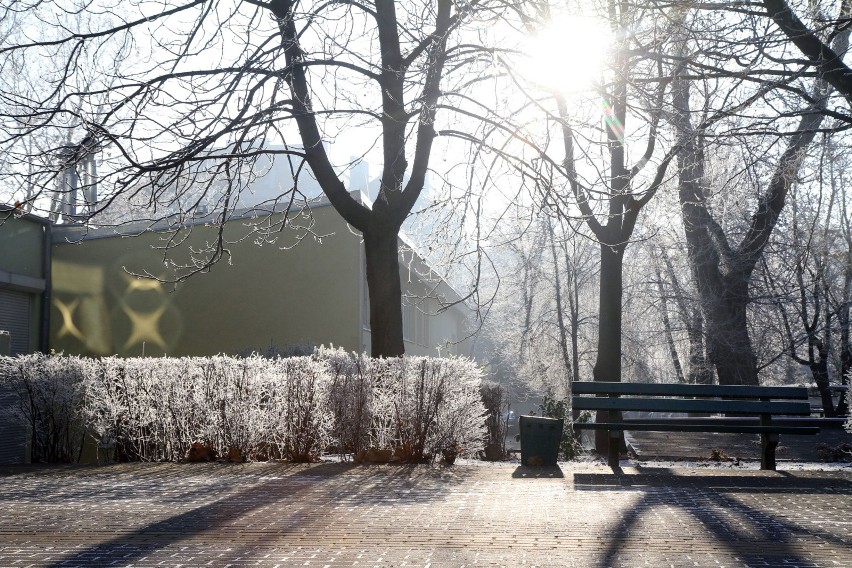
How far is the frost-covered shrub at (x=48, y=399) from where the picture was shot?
10.8 metres

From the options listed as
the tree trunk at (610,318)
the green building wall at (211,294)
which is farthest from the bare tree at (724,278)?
the green building wall at (211,294)

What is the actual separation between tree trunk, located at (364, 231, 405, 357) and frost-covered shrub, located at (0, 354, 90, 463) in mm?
3724

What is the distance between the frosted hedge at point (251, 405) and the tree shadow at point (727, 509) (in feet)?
6.04

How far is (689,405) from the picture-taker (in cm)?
934

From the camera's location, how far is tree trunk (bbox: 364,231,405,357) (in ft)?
40.9

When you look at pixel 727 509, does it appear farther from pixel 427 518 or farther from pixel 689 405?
pixel 689 405

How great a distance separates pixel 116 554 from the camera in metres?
5.30

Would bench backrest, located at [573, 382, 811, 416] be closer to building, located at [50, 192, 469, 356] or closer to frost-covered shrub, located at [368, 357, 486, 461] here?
frost-covered shrub, located at [368, 357, 486, 461]

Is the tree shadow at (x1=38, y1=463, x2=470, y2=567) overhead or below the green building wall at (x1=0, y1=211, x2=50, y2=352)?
below

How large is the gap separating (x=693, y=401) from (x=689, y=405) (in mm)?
152

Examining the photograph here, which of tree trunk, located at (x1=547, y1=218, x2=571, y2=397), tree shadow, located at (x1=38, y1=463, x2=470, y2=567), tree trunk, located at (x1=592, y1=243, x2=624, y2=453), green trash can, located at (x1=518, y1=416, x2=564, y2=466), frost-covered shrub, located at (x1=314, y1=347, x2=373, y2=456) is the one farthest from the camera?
tree trunk, located at (x1=547, y1=218, x2=571, y2=397)

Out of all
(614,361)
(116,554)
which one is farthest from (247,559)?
(614,361)

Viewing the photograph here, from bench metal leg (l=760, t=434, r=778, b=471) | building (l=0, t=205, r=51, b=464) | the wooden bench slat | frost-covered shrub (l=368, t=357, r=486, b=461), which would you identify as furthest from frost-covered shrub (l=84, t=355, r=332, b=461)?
building (l=0, t=205, r=51, b=464)

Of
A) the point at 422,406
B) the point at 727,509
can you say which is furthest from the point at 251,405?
the point at 727,509
